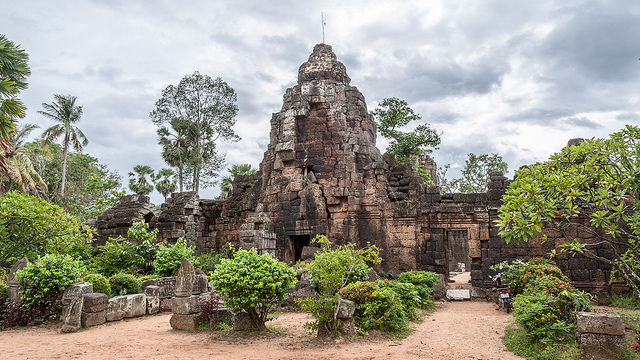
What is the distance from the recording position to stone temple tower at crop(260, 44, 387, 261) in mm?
14102

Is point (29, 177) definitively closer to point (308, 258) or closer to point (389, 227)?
point (308, 258)

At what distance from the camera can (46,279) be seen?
8.40 meters

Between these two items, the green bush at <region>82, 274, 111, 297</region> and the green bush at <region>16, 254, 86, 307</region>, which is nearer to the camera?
the green bush at <region>16, 254, 86, 307</region>

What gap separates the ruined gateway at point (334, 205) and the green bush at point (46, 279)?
5343 mm

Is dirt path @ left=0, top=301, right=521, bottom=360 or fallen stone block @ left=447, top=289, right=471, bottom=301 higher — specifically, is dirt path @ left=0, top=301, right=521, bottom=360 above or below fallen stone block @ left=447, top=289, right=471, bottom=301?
above

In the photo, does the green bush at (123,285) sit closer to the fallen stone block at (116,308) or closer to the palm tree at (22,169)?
the fallen stone block at (116,308)

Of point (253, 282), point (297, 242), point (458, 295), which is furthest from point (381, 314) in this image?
point (297, 242)

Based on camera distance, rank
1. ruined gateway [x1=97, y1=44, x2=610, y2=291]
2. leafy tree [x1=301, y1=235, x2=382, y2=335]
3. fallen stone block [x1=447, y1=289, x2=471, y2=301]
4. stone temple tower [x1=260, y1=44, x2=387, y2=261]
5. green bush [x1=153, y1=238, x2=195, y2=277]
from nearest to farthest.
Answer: leafy tree [x1=301, y1=235, x2=382, y2=335]
green bush [x1=153, y1=238, x2=195, y2=277]
fallen stone block [x1=447, y1=289, x2=471, y2=301]
ruined gateway [x1=97, y1=44, x2=610, y2=291]
stone temple tower [x1=260, y1=44, x2=387, y2=261]

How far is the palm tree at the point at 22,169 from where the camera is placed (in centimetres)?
1574

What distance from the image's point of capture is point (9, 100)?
10430 millimetres

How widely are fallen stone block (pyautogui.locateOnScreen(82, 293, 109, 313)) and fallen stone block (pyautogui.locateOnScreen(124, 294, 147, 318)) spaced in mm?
673

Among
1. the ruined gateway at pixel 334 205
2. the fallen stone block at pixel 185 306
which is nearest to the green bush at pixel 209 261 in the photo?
the ruined gateway at pixel 334 205

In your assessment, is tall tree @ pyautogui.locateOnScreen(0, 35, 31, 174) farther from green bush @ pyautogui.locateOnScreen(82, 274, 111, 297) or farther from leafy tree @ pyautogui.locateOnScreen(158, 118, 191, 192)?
leafy tree @ pyautogui.locateOnScreen(158, 118, 191, 192)

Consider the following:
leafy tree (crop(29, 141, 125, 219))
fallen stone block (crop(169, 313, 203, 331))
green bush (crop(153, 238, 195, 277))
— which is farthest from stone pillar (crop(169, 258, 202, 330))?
leafy tree (crop(29, 141, 125, 219))
